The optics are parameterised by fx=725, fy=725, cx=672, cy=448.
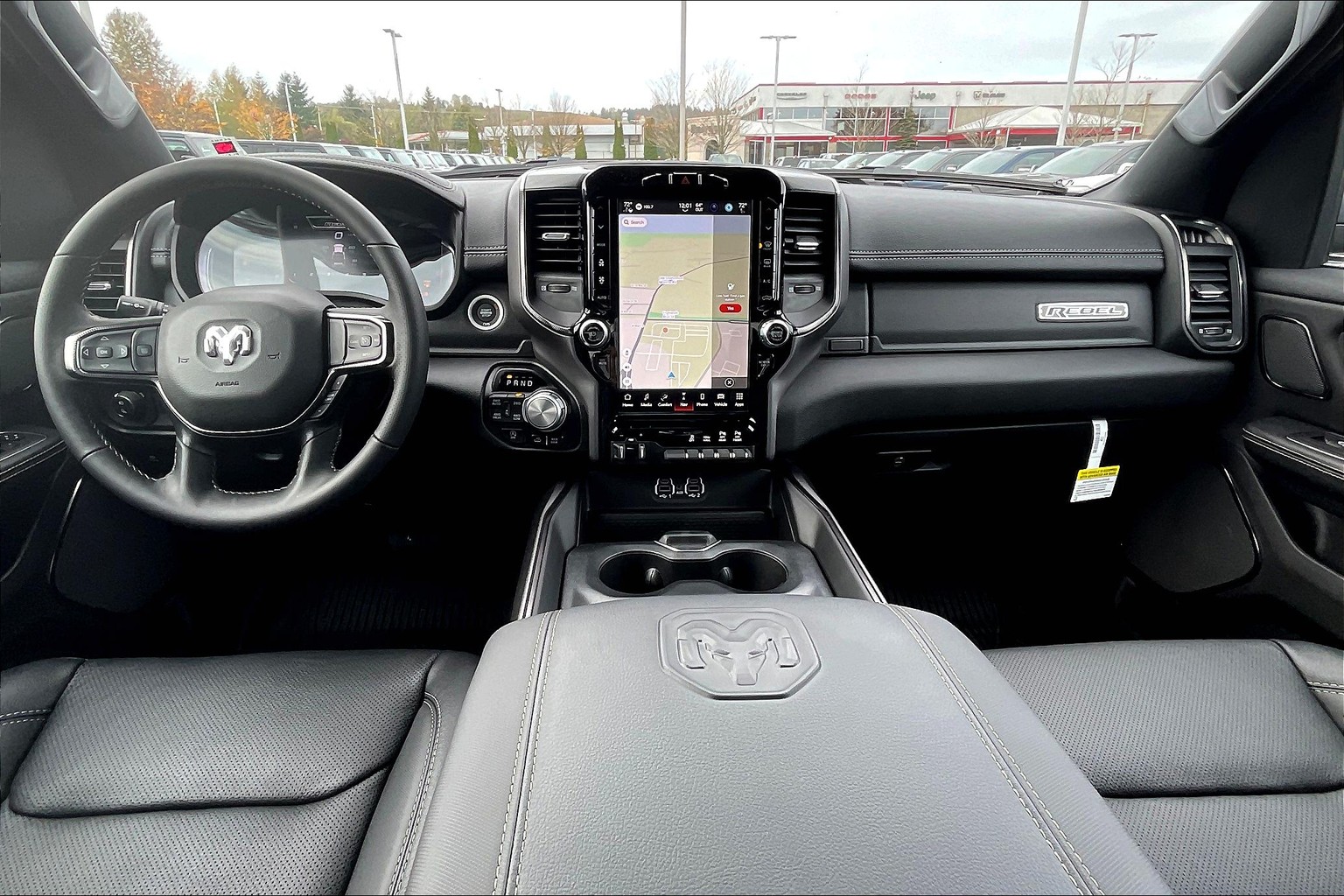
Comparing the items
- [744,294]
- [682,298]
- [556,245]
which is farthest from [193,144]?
[744,294]

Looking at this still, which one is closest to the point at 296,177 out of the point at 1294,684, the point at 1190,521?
the point at 1294,684

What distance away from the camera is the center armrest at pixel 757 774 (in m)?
0.65

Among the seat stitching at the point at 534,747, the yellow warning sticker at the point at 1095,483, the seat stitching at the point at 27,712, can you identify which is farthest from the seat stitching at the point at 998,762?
the yellow warning sticker at the point at 1095,483

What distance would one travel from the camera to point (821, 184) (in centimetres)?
170

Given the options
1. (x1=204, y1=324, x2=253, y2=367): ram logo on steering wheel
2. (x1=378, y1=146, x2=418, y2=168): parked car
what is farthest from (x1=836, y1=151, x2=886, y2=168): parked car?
(x1=204, y1=324, x2=253, y2=367): ram logo on steering wheel

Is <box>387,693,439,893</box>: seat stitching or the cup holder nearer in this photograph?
<box>387,693,439,893</box>: seat stitching

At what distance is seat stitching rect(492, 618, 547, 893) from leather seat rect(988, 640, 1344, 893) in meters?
0.82

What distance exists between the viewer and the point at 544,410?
176 cm

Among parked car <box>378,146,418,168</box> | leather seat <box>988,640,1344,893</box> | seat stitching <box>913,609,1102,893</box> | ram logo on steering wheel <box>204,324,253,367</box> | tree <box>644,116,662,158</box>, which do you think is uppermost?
tree <box>644,116,662,158</box>

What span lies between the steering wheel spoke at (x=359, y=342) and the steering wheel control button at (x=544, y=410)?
429 millimetres

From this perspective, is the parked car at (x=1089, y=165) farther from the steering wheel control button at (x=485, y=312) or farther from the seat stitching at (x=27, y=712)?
the seat stitching at (x=27, y=712)

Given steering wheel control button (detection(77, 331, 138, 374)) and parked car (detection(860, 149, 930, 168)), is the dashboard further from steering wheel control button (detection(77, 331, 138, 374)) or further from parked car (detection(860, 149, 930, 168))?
steering wheel control button (detection(77, 331, 138, 374))

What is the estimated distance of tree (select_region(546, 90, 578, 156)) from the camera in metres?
1.88

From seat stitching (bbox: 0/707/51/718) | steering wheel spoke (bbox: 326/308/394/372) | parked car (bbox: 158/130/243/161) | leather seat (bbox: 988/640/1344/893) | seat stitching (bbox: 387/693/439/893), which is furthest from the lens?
parked car (bbox: 158/130/243/161)
